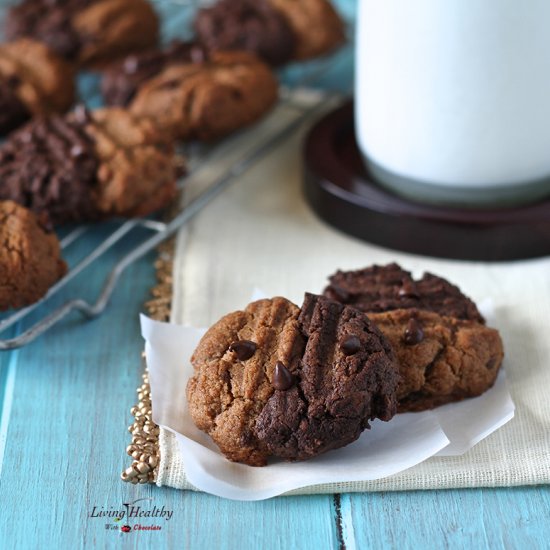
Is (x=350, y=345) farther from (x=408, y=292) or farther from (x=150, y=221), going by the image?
(x=150, y=221)

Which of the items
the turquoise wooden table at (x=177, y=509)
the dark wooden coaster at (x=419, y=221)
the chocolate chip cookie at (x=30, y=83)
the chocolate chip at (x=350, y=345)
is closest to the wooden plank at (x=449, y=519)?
the turquoise wooden table at (x=177, y=509)

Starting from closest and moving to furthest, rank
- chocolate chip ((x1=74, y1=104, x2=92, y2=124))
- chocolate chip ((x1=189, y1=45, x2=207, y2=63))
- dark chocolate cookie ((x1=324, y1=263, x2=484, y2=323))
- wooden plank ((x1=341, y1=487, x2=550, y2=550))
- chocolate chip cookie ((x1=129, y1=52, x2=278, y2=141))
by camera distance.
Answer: wooden plank ((x1=341, y1=487, x2=550, y2=550)) → dark chocolate cookie ((x1=324, y1=263, x2=484, y2=323)) → chocolate chip ((x1=74, y1=104, x2=92, y2=124)) → chocolate chip cookie ((x1=129, y1=52, x2=278, y2=141)) → chocolate chip ((x1=189, y1=45, x2=207, y2=63))

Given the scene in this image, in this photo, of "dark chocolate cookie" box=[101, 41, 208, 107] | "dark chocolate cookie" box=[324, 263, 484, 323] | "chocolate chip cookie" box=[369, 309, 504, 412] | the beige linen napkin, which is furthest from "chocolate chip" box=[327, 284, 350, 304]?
"dark chocolate cookie" box=[101, 41, 208, 107]

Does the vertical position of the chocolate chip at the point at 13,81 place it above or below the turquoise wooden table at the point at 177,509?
above

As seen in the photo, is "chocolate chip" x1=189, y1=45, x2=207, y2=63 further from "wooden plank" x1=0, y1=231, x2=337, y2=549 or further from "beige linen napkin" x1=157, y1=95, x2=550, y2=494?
"wooden plank" x1=0, y1=231, x2=337, y2=549

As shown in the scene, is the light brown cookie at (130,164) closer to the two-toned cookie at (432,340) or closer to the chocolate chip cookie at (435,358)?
the two-toned cookie at (432,340)
